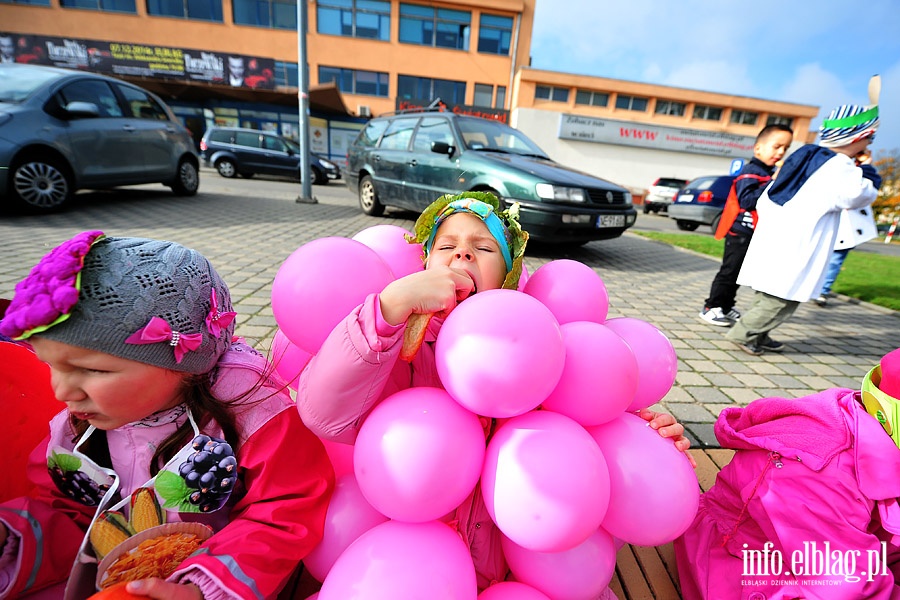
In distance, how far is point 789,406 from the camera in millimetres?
1455

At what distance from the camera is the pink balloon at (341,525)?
1195 mm

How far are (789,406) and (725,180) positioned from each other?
469 centimetres

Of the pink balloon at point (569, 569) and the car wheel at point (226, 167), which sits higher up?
the car wheel at point (226, 167)

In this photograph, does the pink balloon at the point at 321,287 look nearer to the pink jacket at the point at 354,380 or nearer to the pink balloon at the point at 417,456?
the pink jacket at the point at 354,380

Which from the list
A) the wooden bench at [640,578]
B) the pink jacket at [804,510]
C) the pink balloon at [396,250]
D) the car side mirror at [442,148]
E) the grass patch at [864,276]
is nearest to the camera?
the pink jacket at [804,510]

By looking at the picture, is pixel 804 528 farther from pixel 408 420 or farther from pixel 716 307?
pixel 716 307

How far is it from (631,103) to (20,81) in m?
28.5

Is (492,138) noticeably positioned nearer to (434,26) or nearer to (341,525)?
(341,525)

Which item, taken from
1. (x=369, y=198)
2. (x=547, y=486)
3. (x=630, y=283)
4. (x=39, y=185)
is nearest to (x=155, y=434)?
(x=547, y=486)

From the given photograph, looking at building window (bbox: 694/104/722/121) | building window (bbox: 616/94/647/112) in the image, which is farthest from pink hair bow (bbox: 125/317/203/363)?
building window (bbox: 694/104/722/121)

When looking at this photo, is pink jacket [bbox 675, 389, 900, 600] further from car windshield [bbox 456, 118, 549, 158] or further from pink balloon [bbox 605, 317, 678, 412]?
car windshield [bbox 456, 118, 549, 158]

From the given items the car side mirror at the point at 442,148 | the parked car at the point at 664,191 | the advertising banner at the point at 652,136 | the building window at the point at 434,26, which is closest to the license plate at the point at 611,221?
the car side mirror at the point at 442,148

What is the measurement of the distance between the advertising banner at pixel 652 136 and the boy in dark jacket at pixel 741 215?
73.3ft

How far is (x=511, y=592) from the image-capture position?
1.18 meters
